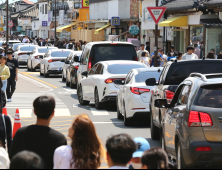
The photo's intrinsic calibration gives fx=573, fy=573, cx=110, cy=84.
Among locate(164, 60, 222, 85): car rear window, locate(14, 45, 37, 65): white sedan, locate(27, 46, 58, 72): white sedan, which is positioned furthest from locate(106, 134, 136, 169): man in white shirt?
locate(14, 45, 37, 65): white sedan

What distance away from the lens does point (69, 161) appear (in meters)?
4.55

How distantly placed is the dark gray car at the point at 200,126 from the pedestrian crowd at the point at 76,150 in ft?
6.94

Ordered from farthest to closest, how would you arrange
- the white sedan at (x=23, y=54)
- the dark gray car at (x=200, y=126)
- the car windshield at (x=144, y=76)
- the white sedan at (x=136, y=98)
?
the white sedan at (x=23, y=54)
the car windshield at (x=144, y=76)
the white sedan at (x=136, y=98)
the dark gray car at (x=200, y=126)

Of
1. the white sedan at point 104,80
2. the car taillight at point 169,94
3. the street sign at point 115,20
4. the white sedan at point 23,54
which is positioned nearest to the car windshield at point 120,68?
the white sedan at point 104,80

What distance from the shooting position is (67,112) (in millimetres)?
15422

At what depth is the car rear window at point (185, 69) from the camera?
10195 millimetres

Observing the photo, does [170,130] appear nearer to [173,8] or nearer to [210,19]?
[210,19]

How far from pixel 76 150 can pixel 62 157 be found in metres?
0.14

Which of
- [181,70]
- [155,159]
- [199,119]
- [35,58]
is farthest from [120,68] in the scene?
[35,58]

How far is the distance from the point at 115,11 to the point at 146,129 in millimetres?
45529

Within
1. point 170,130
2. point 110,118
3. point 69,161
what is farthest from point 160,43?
point 69,161

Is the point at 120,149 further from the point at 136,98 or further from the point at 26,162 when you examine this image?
the point at 136,98

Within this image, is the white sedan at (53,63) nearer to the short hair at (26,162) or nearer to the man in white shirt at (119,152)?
the man in white shirt at (119,152)

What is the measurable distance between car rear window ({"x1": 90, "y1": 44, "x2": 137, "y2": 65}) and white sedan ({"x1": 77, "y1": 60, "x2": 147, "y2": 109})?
154 centimetres
